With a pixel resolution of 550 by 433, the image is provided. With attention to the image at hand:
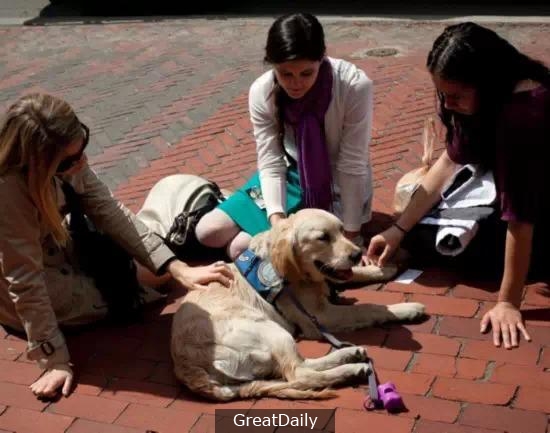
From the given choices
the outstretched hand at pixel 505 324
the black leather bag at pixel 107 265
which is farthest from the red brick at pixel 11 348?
the outstretched hand at pixel 505 324

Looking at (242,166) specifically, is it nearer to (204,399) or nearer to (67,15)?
(204,399)

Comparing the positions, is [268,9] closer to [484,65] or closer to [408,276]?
[408,276]

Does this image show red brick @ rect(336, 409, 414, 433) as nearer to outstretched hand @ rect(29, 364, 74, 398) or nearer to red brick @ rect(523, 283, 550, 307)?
red brick @ rect(523, 283, 550, 307)

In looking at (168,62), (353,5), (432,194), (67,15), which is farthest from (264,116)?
(67,15)

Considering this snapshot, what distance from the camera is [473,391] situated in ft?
11.6

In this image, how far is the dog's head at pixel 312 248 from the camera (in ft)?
13.0

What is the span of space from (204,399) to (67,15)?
10885mm

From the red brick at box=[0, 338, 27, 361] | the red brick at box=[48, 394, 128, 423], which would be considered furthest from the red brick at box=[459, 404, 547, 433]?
the red brick at box=[0, 338, 27, 361]

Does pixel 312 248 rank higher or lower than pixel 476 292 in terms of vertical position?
higher

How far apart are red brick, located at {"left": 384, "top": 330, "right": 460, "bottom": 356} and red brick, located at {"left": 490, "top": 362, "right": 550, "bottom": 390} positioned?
255 mm

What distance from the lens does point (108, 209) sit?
441 cm

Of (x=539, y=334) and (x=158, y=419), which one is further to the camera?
(x=539, y=334)

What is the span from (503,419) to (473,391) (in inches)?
9.0

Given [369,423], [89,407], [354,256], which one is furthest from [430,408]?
[89,407]
